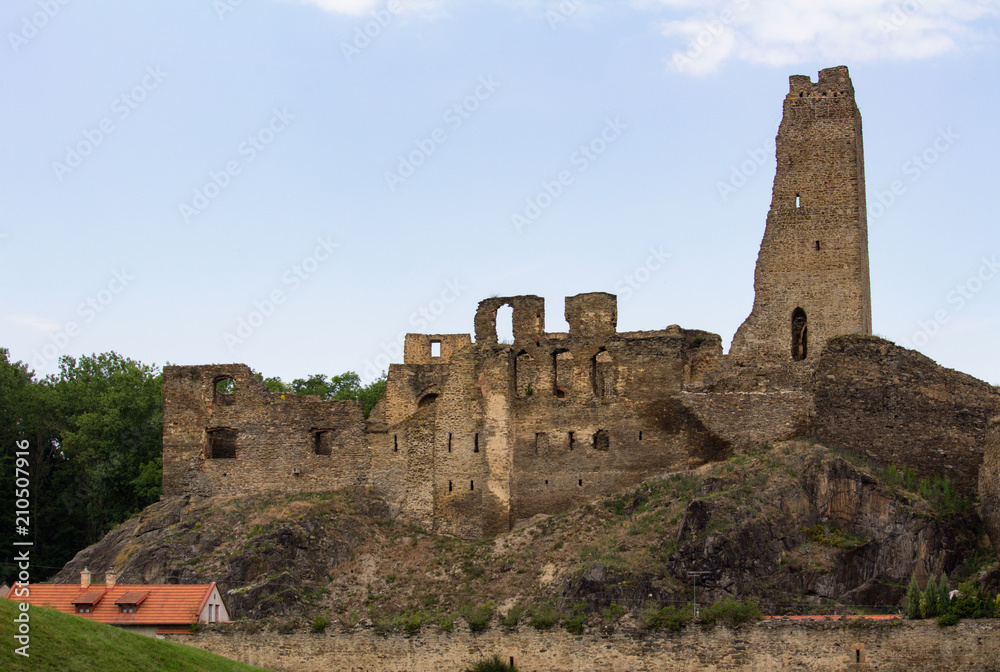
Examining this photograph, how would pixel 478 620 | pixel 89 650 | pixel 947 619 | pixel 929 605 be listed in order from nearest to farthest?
1. pixel 89 650
2. pixel 947 619
3. pixel 929 605
4. pixel 478 620

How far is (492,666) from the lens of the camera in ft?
148

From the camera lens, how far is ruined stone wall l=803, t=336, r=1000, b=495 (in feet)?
174

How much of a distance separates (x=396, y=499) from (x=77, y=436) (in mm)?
17026

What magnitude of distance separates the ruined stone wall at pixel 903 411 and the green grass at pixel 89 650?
2169 centimetres

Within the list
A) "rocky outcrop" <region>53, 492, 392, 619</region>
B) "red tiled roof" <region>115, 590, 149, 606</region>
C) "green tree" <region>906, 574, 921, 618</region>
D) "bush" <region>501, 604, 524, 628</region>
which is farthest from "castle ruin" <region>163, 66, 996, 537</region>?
"red tiled roof" <region>115, 590, 149, 606</region>

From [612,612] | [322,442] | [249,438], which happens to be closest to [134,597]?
[249,438]

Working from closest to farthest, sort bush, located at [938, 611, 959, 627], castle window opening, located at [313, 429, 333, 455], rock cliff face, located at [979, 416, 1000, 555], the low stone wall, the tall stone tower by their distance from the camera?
the low stone wall < bush, located at [938, 611, 959, 627] < rock cliff face, located at [979, 416, 1000, 555] < the tall stone tower < castle window opening, located at [313, 429, 333, 455]

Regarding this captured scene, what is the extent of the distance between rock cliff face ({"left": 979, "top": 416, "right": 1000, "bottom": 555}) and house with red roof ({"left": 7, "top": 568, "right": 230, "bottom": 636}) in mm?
23678

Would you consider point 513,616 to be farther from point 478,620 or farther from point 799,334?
point 799,334

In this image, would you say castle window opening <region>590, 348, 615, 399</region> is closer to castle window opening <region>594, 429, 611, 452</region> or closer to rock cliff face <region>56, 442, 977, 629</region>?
castle window opening <region>594, 429, 611, 452</region>

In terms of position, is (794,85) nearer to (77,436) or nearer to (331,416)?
(331,416)

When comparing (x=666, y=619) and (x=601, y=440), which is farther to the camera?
(x=601, y=440)

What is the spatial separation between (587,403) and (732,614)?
13983 mm

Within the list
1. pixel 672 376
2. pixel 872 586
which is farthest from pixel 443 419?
pixel 872 586
